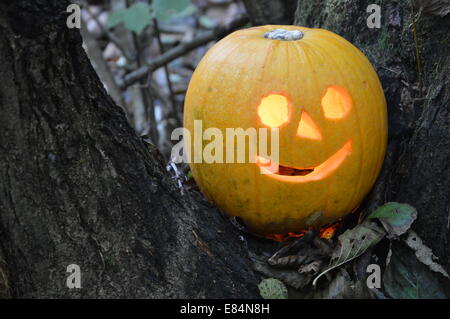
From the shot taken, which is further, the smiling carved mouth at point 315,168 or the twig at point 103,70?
the twig at point 103,70

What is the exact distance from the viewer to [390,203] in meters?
2.31

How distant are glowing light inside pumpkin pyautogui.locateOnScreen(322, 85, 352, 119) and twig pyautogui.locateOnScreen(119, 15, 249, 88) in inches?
93.3

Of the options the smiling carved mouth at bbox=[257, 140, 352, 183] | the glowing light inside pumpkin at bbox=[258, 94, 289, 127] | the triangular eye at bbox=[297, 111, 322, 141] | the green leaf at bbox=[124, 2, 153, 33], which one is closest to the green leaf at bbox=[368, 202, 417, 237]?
the smiling carved mouth at bbox=[257, 140, 352, 183]

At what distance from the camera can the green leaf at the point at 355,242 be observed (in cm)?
221

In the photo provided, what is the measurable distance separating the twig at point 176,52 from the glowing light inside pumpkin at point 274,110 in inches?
92.6

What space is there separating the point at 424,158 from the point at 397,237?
340 mm

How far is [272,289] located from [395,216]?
0.60 meters

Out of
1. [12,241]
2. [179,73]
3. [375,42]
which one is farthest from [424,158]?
[179,73]

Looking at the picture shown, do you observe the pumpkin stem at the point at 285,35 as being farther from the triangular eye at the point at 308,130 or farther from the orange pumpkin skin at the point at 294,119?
the triangular eye at the point at 308,130

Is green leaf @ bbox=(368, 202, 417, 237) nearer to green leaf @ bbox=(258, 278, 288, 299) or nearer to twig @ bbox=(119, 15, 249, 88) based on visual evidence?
green leaf @ bbox=(258, 278, 288, 299)

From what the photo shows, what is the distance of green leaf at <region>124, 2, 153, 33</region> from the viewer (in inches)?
148

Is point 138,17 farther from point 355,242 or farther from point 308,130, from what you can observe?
point 355,242

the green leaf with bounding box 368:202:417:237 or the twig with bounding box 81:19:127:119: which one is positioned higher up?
the twig with bounding box 81:19:127:119

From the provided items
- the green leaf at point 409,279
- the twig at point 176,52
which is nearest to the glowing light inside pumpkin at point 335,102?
the green leaf at point 409,279
